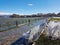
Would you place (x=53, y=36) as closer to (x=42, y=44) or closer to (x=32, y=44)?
(x=42, y=44)

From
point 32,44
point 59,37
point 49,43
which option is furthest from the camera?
point 59,37

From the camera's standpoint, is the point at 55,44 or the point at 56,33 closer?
the point at 55,44

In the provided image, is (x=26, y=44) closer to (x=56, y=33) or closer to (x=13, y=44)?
(x=13, y=44)

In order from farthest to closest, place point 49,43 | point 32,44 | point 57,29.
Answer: point 57,29 < point 49,43 < point 32,44

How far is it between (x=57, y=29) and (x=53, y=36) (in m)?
1.79

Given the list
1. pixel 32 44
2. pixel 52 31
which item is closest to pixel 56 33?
pixel 52 31

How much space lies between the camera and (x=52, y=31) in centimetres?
1980

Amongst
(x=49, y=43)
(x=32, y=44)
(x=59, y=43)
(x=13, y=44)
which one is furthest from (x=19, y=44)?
(x=59, y=43)

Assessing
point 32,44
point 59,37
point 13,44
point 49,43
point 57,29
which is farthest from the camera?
point 57,29

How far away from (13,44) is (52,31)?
682 cm

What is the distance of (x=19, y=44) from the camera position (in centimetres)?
1517

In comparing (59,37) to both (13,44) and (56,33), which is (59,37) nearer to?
(56,33)

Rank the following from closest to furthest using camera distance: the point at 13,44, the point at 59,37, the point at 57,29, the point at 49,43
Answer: the point at 13,44 → the point at 49,43 → the point at 59,37 → the point at 57,29

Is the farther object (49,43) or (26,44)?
(49,43)
